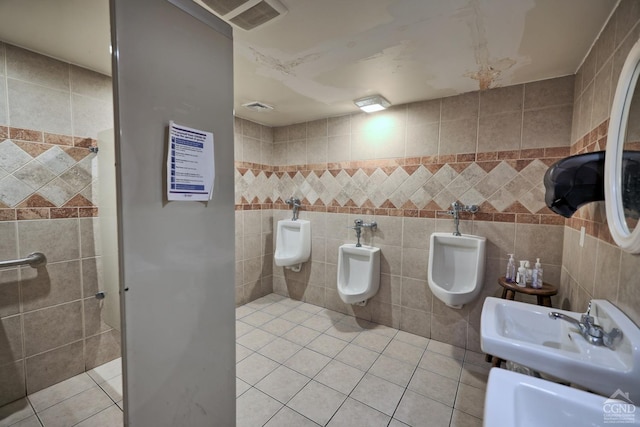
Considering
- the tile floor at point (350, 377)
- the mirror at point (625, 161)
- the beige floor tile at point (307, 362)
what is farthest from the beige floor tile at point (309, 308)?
the mirror at point (625, 161)

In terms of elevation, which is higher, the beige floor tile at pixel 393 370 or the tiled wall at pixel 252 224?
the tiled wall at pixel 252 224

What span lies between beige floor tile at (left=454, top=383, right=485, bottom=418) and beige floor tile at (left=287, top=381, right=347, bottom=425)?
75 cm

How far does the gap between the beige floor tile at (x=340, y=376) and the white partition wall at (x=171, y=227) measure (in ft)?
2.90

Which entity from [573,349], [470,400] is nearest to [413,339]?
[470,400]

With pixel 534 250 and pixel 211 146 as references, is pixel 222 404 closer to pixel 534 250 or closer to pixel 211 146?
pixel 211 146

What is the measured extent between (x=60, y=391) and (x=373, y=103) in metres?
3.16

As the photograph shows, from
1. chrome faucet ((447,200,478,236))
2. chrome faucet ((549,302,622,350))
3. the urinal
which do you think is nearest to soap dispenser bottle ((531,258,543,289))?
chrome faucet ((447,200,478,236))

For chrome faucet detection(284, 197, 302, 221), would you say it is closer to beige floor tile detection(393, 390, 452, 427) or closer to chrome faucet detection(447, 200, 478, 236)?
chrome faucet detection(447, 200, 478, 236)

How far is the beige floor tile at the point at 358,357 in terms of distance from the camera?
2.08m

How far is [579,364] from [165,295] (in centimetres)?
143

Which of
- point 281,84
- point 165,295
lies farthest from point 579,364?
point 281,84

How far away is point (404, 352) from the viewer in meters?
2.23

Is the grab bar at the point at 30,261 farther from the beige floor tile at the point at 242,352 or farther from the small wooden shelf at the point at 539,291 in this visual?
the small wooden shelf at the point at 539,291

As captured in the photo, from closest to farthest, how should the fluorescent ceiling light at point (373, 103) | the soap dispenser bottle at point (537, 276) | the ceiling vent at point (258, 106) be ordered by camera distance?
the soap dispenser bottle at point (537, 276)
the fluorescent ceiling light at point (373, 103)
the ceiling vent at point (258, 106)
